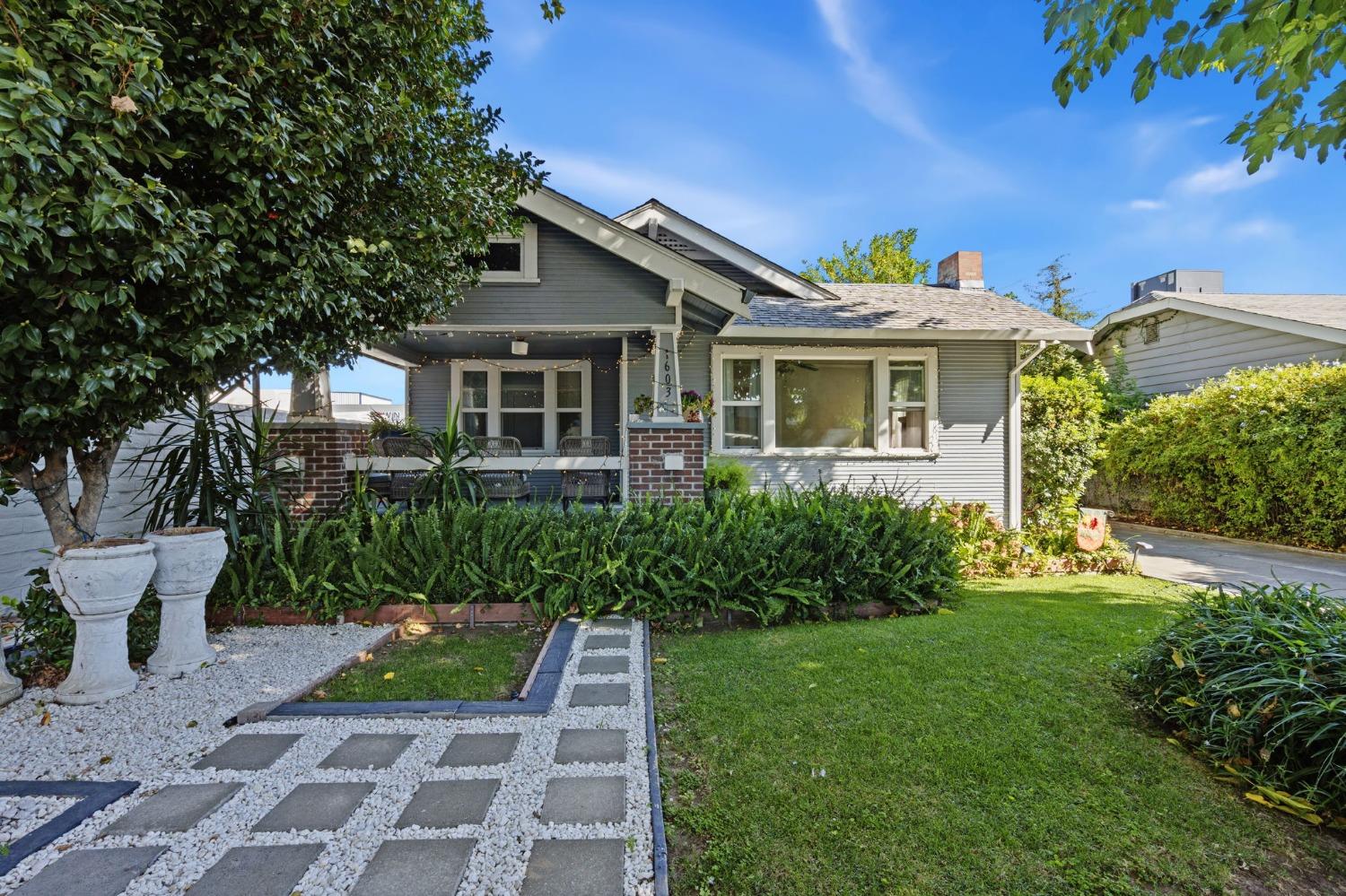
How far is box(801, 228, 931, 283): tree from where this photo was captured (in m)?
24.2

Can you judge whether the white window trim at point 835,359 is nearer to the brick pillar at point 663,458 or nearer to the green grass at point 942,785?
the brick pillar at point 663,458

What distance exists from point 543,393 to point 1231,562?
9588 millimetres

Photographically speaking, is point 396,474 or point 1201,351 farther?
point 1201,351

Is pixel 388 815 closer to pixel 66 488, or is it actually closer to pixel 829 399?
pixel 66 488

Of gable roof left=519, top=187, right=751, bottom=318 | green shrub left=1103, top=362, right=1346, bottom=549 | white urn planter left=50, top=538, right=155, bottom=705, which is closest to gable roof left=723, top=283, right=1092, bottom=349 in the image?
gable roof left=519, top=187, right=751, bottom=318

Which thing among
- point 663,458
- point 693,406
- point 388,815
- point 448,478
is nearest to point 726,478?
point 693,406

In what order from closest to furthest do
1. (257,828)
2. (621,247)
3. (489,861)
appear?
(489,861)
(257,828)
(621,247)

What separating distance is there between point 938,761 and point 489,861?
182 centimetres

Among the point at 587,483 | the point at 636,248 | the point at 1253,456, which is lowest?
the point at 587,483

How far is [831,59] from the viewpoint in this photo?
912cm

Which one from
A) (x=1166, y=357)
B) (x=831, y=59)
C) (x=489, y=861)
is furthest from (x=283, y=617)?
(x=1166, y=357)

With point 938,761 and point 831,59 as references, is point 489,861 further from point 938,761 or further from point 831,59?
point 831,59

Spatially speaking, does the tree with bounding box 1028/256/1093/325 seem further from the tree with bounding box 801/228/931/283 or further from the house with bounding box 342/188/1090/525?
the house with bounding box 342/188/1090/525

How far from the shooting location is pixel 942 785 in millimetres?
2305
